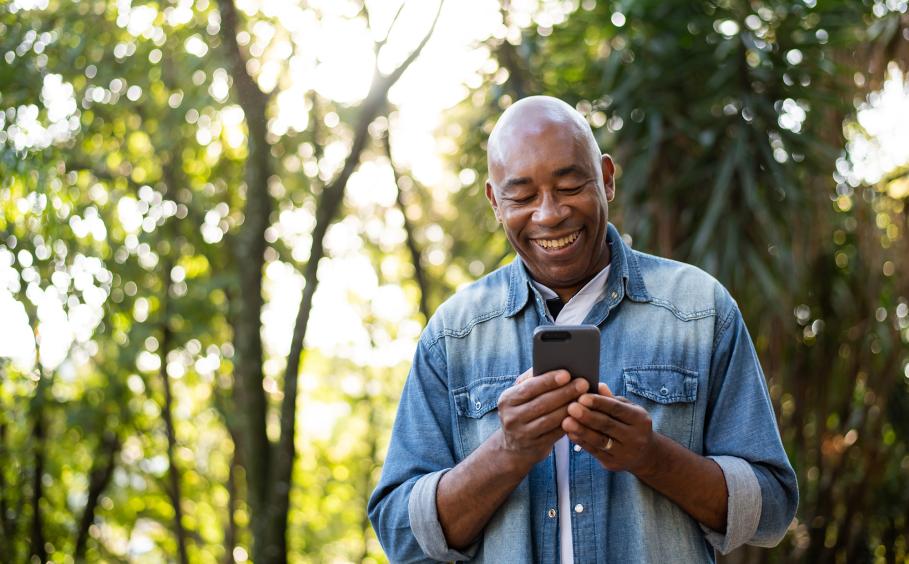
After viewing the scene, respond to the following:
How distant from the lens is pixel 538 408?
154 cm

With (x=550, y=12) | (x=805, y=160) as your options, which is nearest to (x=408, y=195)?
(x=550, y=12)

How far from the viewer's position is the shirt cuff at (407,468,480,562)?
5.58 feet

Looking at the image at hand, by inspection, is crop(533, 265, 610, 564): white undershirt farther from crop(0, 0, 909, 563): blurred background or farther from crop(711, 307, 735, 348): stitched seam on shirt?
crop(0, 0, 909, 563): blurred background

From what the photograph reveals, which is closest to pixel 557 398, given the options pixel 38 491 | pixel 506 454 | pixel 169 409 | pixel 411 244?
pixel 506 454

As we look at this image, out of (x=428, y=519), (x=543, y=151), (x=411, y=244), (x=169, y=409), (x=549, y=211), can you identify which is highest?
(x=411, y=244)

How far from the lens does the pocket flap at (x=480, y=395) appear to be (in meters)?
1.79

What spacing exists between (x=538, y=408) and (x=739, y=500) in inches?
14.6

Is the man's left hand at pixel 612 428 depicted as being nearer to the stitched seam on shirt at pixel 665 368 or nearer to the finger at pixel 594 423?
the finger at pixel 594 423

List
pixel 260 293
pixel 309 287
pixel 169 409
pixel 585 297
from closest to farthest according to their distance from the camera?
1. pixel 585 297
2. pixel 309 287
3. pixel 260 293
4. pixel 169 409

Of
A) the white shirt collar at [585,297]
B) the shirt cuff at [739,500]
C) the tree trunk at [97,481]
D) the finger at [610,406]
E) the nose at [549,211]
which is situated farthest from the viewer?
the tree trunk at [97,481]

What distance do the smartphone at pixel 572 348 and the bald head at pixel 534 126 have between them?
0.39m

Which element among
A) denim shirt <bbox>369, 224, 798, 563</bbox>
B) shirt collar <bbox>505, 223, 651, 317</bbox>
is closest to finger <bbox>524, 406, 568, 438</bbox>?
denim shirt <bbox>369, 224, 798, 563</bbox>

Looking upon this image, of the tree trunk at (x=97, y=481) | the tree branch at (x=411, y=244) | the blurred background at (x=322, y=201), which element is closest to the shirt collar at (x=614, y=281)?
the blurred background at (x=322, y=201)

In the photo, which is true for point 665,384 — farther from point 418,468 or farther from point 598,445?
point 418,468
